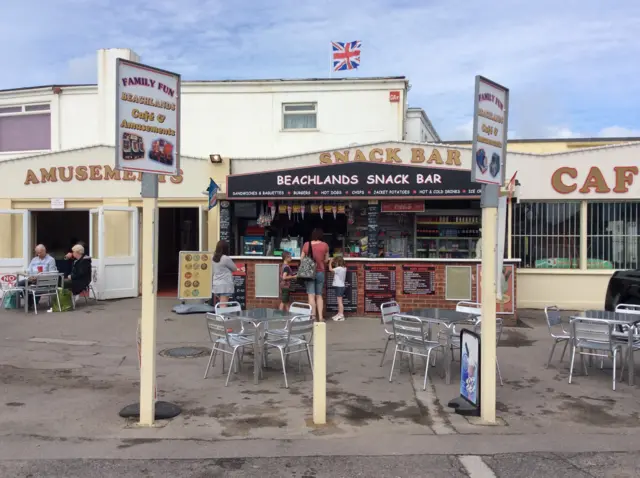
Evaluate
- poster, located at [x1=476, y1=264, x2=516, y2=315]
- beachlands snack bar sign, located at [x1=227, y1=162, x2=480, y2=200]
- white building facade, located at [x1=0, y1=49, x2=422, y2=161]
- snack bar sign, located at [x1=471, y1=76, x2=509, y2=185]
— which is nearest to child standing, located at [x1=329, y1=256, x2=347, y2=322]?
beachlands snack bar sign, located at [x1=227, y1=162, x2=480, y2=200]

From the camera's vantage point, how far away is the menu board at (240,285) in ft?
39.0

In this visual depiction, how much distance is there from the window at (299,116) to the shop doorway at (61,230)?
705 centimetres

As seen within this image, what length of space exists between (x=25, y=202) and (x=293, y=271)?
7813mm

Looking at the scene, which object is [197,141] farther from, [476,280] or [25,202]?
[476,280]

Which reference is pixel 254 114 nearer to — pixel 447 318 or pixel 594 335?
pixel 447 318

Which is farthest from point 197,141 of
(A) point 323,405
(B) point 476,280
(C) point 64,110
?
(A) point 323,405

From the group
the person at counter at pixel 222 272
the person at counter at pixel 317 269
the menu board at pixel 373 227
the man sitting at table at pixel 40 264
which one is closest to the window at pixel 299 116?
the menu board at pixel 373 227

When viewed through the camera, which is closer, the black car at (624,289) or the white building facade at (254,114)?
the black car at (624,289)

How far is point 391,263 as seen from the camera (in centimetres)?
1136

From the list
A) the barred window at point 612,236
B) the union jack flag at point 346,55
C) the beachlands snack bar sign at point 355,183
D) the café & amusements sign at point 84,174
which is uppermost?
the union jack flag at point 346,55

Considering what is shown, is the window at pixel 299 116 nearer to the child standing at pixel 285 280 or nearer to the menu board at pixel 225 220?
the menu board at pixel 225 220

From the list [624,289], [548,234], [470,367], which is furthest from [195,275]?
[624,289]

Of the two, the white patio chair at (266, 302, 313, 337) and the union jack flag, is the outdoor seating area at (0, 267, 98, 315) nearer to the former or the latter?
the white patio chair at (266, 302, 313, 337)

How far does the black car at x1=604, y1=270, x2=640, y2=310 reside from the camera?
9203mm
